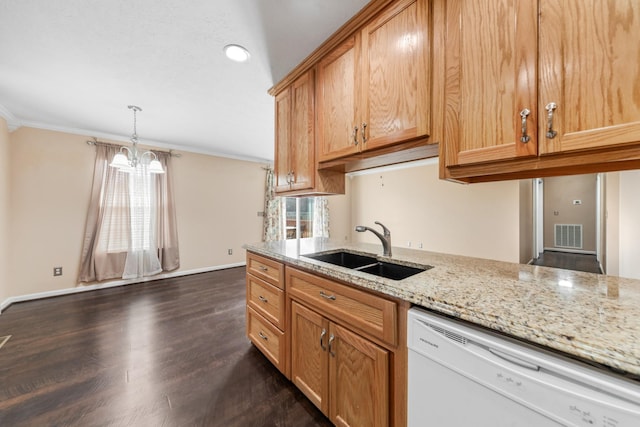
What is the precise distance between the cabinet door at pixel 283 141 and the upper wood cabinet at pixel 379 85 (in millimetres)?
439

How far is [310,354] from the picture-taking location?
142 cm

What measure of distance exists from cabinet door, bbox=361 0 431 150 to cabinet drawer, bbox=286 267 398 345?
2.75 ft

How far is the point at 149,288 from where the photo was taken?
374 centimetres

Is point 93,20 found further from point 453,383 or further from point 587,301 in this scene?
point 587,301

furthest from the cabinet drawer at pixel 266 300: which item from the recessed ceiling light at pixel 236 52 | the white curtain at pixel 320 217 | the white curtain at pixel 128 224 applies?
the white curtain at pixel 320 217

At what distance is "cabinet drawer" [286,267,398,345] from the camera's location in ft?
3.23

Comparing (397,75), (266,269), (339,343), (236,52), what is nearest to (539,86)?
(397,75)

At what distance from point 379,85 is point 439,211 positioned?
457 cm

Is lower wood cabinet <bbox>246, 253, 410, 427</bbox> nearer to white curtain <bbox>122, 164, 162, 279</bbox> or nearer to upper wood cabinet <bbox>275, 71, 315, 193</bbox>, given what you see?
upper wood cabinet <bbox>275, 71, 315, 193</bbox>

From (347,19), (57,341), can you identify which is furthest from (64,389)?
(347,19)

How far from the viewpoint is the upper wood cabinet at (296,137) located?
1.85 m

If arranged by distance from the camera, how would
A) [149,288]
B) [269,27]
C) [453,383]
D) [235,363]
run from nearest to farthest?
[453,383]
[269,27]
[235,363]
[149,288]

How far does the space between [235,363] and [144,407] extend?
0.61m

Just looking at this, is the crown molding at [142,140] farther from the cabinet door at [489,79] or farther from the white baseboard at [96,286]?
the cabinet door at [489,79]
